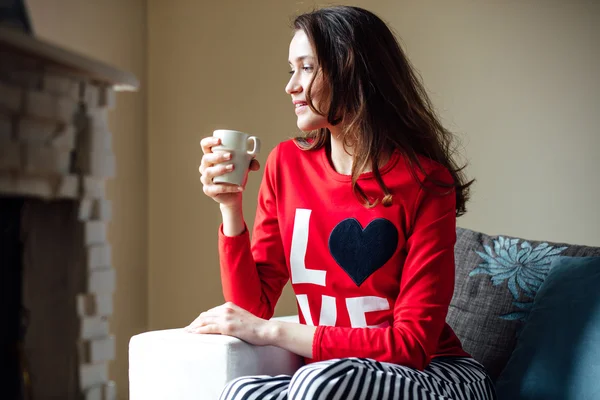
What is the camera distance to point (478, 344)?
5.02 feet

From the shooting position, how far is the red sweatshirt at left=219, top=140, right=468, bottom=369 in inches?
48.5

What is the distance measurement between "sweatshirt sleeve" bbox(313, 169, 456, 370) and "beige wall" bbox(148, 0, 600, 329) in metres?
1.00

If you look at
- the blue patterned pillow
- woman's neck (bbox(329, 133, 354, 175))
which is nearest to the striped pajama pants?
the blue patterned pillow

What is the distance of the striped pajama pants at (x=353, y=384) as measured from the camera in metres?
1.03

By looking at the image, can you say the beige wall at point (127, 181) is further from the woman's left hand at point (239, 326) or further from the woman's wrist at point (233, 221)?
the woman's left hand at point (239, 326)

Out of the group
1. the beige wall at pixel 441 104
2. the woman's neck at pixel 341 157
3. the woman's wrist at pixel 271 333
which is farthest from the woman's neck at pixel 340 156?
the beige wall at pixel 441 104

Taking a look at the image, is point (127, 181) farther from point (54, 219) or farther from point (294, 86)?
point (54, 219)

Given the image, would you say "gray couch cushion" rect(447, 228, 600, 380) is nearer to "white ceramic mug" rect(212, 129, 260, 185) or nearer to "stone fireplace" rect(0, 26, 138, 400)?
"white ceramic mug" rect(212, 129, 260, 185)

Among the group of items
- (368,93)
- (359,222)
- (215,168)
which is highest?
(368,93)

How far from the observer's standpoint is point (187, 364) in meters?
1.19

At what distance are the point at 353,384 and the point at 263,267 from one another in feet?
1.73

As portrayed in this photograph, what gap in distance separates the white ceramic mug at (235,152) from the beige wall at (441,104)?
4.18ft

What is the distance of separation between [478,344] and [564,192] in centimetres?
88

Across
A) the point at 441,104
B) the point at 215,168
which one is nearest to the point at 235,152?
the point at 215,168
